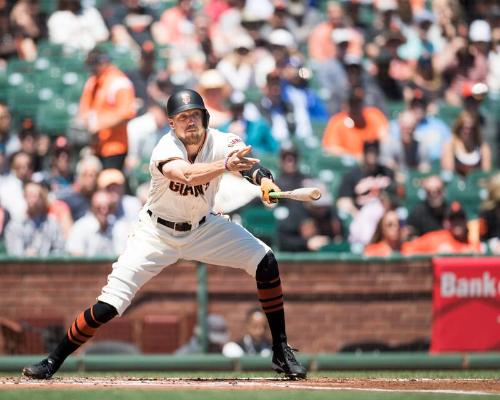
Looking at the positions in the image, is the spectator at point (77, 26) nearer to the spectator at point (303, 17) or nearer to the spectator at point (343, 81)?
the spectator at point (303, 17)

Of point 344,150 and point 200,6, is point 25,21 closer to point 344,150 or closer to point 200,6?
point 200,6

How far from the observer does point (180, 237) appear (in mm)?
7301

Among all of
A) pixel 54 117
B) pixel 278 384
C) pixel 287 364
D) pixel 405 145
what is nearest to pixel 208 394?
pixel 278 384

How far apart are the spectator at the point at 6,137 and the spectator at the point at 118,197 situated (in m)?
1.39

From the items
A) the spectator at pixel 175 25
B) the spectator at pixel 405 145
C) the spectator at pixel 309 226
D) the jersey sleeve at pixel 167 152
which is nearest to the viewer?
the jersey sleeve at pixel 167 152

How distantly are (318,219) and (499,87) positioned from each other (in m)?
4.07

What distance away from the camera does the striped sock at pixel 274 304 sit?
287 inches

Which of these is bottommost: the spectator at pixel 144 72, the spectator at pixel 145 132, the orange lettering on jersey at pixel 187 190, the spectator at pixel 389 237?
the orange lettering on jersey at pixel 187 190

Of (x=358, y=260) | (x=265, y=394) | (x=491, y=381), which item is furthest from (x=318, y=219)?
(x=265, y=394)

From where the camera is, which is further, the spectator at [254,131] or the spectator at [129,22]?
the spectator at [129,22]

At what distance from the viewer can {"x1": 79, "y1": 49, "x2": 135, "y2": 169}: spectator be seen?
474 inches

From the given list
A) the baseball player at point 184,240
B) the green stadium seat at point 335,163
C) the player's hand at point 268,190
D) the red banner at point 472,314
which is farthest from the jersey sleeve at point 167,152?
the green stadium seat at point 335,163

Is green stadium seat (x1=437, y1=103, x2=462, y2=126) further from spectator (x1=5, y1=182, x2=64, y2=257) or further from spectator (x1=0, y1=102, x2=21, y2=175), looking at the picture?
spectator (x1=5, y1=182, x2=64, y2=257)

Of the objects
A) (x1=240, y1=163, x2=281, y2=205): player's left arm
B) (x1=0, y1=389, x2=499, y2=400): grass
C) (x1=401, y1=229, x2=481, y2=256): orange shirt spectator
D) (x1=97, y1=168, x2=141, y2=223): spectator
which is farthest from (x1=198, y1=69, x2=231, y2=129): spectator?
(x1=0, y1=389, x2=499, y2=400): grass
